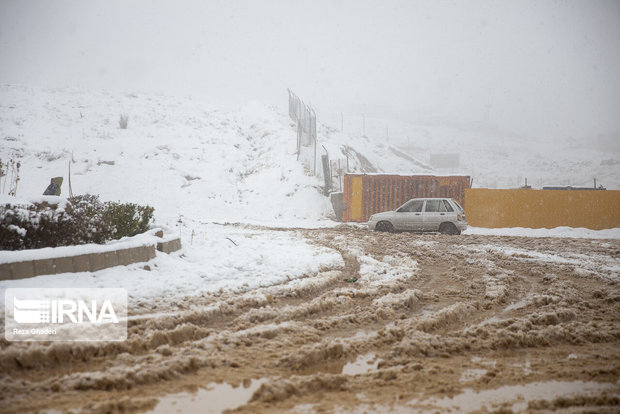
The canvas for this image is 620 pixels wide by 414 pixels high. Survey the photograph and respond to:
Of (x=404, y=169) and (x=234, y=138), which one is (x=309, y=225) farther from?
(x=404, y=169)

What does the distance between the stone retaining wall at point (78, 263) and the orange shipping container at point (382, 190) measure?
16619 mm

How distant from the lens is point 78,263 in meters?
5.68

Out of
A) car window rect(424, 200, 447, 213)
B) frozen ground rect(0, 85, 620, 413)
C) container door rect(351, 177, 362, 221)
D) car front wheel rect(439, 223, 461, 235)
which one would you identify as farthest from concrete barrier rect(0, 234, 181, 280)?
container door rect(351, 177, 362, 221)

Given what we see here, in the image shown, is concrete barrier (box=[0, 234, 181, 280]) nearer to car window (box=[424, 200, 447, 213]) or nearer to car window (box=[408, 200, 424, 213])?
car window (box=[408, 200, 424, 213])

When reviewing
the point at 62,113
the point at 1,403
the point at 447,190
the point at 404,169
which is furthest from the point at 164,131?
the point at 1,403

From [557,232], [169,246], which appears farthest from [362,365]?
[557,232]

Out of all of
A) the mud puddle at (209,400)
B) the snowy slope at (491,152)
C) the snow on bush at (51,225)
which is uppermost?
the snowy slope at (491,152)

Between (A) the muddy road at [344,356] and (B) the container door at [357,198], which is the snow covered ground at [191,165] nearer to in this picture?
(B) the container door at [357,198]

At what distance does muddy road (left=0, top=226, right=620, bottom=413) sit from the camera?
294 centimetres

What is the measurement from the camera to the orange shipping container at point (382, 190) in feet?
74.8

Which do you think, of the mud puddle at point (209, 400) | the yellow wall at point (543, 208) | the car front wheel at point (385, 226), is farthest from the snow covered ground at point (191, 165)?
the mud puddle at point (209, 400)

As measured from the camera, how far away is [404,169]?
51812mm

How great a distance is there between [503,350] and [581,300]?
255 centimetres

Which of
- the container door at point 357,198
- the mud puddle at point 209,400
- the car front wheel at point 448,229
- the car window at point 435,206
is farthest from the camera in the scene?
the container door at point 357,198
